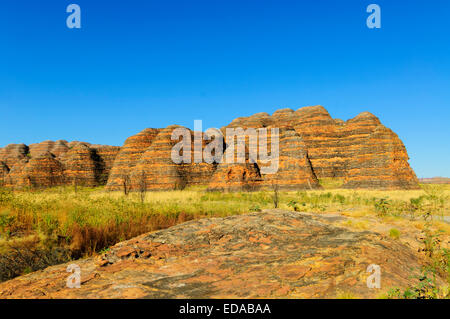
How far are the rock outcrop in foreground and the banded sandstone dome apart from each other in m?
30.9

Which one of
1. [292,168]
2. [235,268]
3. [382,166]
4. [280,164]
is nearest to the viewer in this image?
[235,268]

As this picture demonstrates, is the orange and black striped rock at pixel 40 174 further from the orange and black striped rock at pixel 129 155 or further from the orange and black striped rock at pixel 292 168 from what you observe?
the orange and black striped rock at pixel 292 168

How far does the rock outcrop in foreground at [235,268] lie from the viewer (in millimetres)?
3053

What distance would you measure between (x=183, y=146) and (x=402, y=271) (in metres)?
48.5

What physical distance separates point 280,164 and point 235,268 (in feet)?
140

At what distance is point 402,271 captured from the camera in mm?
3756

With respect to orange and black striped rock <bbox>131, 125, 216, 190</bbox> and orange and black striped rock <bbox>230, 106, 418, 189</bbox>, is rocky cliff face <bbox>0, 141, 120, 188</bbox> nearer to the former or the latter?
orange and black striped rock <bbox>131, 125, 216, 190</bbox>

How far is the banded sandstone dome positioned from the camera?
40344 mm

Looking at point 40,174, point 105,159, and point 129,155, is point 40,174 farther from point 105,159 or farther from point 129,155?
point 129,155

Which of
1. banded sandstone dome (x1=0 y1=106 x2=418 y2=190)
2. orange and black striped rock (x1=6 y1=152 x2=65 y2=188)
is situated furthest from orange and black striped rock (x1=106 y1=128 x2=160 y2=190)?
orange and black striped rock (x1=6 y1=152 x2=65 y2=188)

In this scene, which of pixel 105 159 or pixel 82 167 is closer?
pixel 82 167

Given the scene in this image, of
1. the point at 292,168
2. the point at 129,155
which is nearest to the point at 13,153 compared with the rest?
the point at 129,155

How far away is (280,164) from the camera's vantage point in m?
45.6

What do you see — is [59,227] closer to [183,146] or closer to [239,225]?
[239,225]
